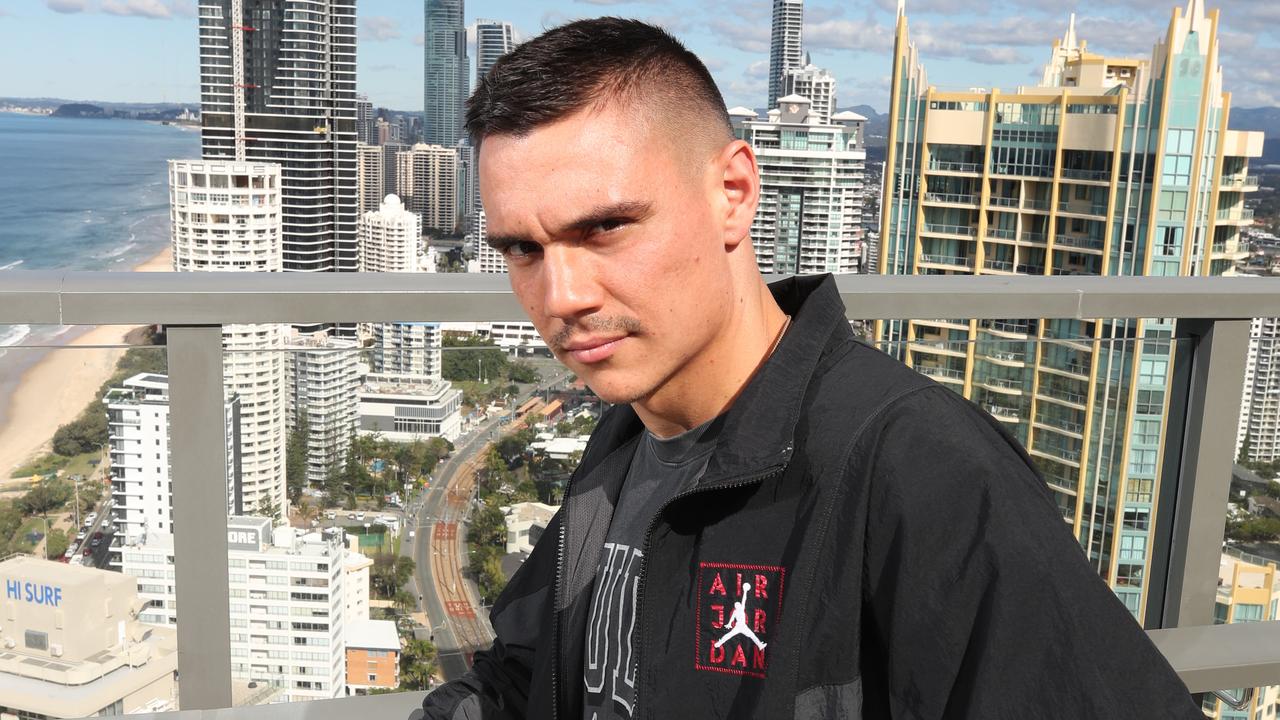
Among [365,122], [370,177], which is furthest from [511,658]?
[365,122]

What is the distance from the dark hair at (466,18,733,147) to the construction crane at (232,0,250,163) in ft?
188

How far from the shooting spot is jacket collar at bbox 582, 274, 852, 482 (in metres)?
0.94


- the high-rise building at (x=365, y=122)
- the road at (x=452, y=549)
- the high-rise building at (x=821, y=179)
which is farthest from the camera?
the high-rise building at (x=365, y=122)

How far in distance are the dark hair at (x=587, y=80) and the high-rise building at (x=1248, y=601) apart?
1.54 m

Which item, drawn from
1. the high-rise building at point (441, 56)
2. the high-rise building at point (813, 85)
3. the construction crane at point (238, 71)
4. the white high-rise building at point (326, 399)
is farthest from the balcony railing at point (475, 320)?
the high-rise building at point (441, 56)

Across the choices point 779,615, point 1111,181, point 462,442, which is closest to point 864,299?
point 462,442

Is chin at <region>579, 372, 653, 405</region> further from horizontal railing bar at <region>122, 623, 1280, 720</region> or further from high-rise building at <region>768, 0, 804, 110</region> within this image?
high-rise building at <region>768, 0, 804, 110</region>

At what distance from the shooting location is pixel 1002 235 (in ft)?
110

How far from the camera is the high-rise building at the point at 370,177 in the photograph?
57.3 m

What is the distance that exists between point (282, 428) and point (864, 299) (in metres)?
0.93

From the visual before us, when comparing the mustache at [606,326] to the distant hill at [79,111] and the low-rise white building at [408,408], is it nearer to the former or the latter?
the low-rise white building at [408,408]

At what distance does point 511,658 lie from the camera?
136 centimetres

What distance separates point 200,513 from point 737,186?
108 centimetres

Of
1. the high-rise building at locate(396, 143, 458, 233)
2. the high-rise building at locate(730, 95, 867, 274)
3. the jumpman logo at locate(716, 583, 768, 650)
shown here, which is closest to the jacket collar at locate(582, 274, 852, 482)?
the jumpman logo at locate(716, 583, 768, 650)
